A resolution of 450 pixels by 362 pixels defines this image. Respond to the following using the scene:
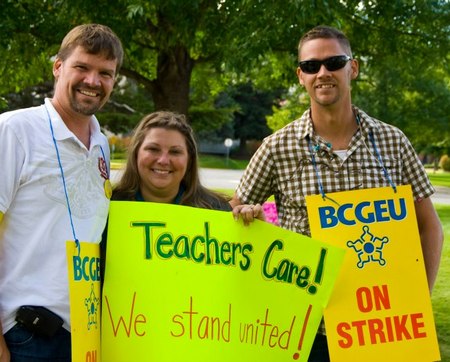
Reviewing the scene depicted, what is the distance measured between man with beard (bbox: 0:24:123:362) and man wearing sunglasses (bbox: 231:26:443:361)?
84cm

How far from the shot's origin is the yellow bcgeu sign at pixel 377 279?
2.55 metres

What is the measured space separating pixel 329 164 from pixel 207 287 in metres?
0.71

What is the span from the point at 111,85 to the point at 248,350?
46.3 inches

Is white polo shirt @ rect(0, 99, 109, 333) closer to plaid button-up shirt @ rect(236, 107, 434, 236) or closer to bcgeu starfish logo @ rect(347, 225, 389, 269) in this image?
plaid button-up shirt @ rect(236, 107, 434, 236)

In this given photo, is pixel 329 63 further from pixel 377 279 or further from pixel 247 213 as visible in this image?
pixel 377 279

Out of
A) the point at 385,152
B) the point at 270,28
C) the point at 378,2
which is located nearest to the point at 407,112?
the point at 378,2

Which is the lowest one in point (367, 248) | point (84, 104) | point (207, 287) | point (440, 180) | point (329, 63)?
point (440, 180)

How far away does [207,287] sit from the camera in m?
2.51

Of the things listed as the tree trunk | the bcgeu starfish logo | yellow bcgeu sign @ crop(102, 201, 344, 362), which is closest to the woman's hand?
yellow bcgeu sign @ crop(102, 201, 344, 362)

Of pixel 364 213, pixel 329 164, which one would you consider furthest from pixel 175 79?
pixel 364 213

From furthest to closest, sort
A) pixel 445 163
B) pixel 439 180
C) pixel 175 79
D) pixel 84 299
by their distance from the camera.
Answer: pixel 445 163 < pixel 439 180 < pixel 175 79 < pixel 84 299

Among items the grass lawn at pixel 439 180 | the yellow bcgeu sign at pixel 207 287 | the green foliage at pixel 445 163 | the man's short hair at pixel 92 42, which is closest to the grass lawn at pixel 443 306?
the yellow bcgeu sign at pixel 207 287

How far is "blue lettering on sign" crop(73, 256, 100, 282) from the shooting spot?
2.20 meters

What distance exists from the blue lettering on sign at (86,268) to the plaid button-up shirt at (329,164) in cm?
84
